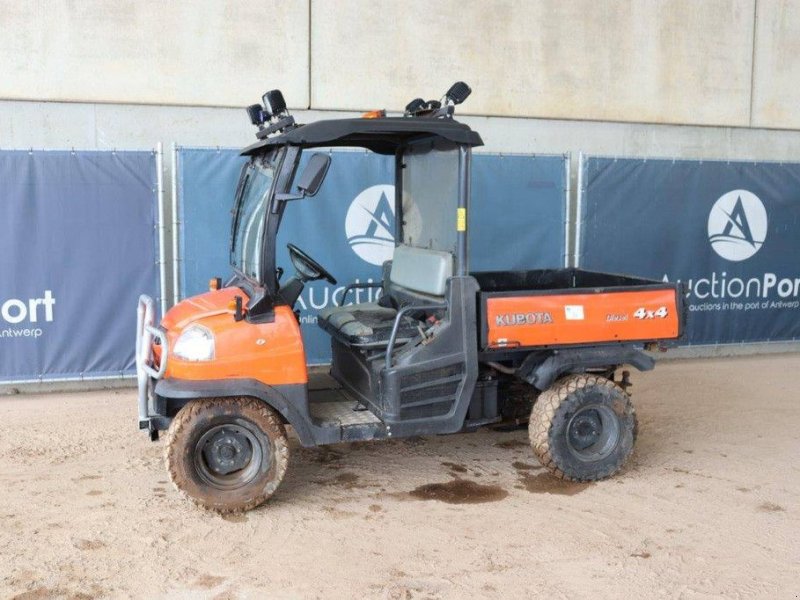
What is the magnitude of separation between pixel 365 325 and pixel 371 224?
273cm

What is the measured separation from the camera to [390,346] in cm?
457

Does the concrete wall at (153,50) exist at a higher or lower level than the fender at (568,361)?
higher

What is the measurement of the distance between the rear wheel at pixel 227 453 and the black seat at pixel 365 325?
713 mm

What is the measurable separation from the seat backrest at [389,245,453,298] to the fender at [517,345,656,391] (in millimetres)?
756

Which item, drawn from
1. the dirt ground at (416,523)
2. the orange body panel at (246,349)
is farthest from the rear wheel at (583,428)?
the orange body panel at (246,349)

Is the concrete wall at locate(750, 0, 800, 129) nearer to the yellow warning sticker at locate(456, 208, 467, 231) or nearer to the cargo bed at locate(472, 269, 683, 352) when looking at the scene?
the cargo bed at locate(472, 269, 683, 352)

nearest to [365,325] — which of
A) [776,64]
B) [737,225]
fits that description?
[737,225]

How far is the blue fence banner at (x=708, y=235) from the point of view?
827cm

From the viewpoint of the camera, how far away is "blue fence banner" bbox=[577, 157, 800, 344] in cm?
827

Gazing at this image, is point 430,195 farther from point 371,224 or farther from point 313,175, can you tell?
point 371,224

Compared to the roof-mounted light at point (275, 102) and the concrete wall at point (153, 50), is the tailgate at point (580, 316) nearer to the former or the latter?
the roof-mounted light at point (275, 102)

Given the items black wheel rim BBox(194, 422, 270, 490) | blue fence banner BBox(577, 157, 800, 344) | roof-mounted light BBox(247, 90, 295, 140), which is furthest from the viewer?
blue fence banner BBox(577, 157, 800, 344)

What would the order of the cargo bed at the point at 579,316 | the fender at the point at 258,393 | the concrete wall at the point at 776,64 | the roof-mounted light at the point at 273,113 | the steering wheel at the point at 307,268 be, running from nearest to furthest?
the fender at the point at 258,393, the roof-mounted light at the point at 273,113, the cargo bed at the point at 579,316, the steering wheel at the point at 307,268, the concrete wall at the point at 776,64

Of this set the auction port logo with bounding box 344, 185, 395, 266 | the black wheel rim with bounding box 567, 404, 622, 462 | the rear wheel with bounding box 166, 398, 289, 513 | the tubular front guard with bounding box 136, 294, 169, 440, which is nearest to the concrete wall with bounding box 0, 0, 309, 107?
the auction port logo with bounding box 344, 185, 395, 266
